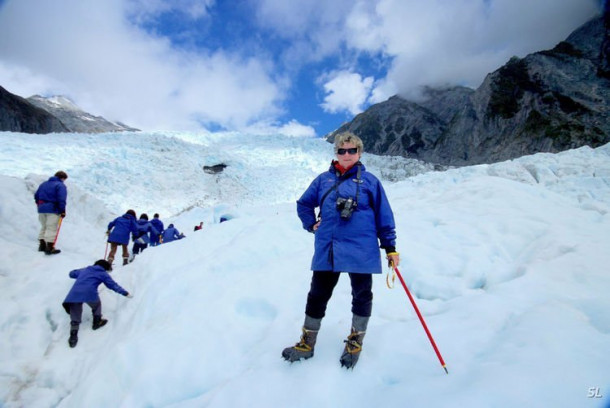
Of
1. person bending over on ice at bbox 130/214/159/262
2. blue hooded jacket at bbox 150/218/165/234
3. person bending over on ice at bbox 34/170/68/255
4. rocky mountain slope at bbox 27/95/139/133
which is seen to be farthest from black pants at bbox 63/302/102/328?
rocky mountain slope at bbox 27/95/139/133

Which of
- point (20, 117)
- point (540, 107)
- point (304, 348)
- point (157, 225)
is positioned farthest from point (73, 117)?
point (304, 348)

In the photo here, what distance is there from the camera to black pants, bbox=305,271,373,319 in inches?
96.2

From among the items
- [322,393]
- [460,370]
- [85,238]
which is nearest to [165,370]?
[322,393]

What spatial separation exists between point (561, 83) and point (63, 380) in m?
57.1

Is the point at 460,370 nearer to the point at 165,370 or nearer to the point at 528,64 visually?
the point at 165,370

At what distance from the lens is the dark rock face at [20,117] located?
164 ft

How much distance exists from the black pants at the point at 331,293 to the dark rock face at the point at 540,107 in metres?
46.3

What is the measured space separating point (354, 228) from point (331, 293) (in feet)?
1.89

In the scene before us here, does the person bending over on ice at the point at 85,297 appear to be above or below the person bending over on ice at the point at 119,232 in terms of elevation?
below

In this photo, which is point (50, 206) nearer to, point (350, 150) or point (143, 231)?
point (143, 231)

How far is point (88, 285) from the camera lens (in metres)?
4.99

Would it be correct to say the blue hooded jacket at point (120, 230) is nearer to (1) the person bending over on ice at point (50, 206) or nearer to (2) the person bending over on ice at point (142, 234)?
(1) the person bending over on ice at point (50, 206)

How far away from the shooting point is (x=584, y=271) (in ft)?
11.6

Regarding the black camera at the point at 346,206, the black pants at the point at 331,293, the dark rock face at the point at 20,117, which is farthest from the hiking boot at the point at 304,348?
the dark rock face at the point at 20,117
